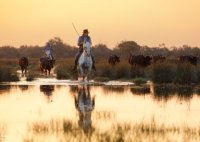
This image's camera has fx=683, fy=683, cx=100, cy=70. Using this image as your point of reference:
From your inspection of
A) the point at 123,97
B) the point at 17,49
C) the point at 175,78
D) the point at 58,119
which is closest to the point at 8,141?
the point at 58,119

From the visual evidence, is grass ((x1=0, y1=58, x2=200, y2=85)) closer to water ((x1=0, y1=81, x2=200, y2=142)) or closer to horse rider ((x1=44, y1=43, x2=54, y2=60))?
horse rider ((x1=44, y1=43, x2=54, y2=60))

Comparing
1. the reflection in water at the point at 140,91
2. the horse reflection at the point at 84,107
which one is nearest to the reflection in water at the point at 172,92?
the reflection in water at the point at 140,91

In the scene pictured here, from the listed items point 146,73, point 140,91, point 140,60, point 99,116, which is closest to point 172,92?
point 140,91

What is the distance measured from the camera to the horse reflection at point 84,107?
54.7ft

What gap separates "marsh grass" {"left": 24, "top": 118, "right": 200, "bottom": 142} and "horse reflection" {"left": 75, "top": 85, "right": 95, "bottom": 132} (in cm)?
29

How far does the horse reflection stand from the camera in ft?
54.7

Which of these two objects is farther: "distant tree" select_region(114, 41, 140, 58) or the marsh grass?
"distant tree" select_region(114, 41, 140, 58)

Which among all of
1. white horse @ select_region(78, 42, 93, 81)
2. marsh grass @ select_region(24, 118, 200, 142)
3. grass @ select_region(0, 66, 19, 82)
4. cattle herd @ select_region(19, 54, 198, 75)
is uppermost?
cattle herd @ select_region(19, 54, 198, 75)

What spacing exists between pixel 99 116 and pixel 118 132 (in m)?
3.47

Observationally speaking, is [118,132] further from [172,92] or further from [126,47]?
[126,47]

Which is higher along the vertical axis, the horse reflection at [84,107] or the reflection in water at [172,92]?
the reflection in water at [172,92]

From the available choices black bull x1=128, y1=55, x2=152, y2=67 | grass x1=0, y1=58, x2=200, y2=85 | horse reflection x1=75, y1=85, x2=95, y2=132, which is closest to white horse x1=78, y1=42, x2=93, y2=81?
grass x1=0, y1=58, x2=200, y2=85

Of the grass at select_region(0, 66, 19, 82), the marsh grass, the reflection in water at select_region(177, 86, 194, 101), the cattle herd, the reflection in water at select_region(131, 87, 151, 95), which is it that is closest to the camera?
the marsh grass

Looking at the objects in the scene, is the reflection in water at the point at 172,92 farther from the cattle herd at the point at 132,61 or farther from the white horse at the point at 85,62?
the cattle herd at the point at 132,61
